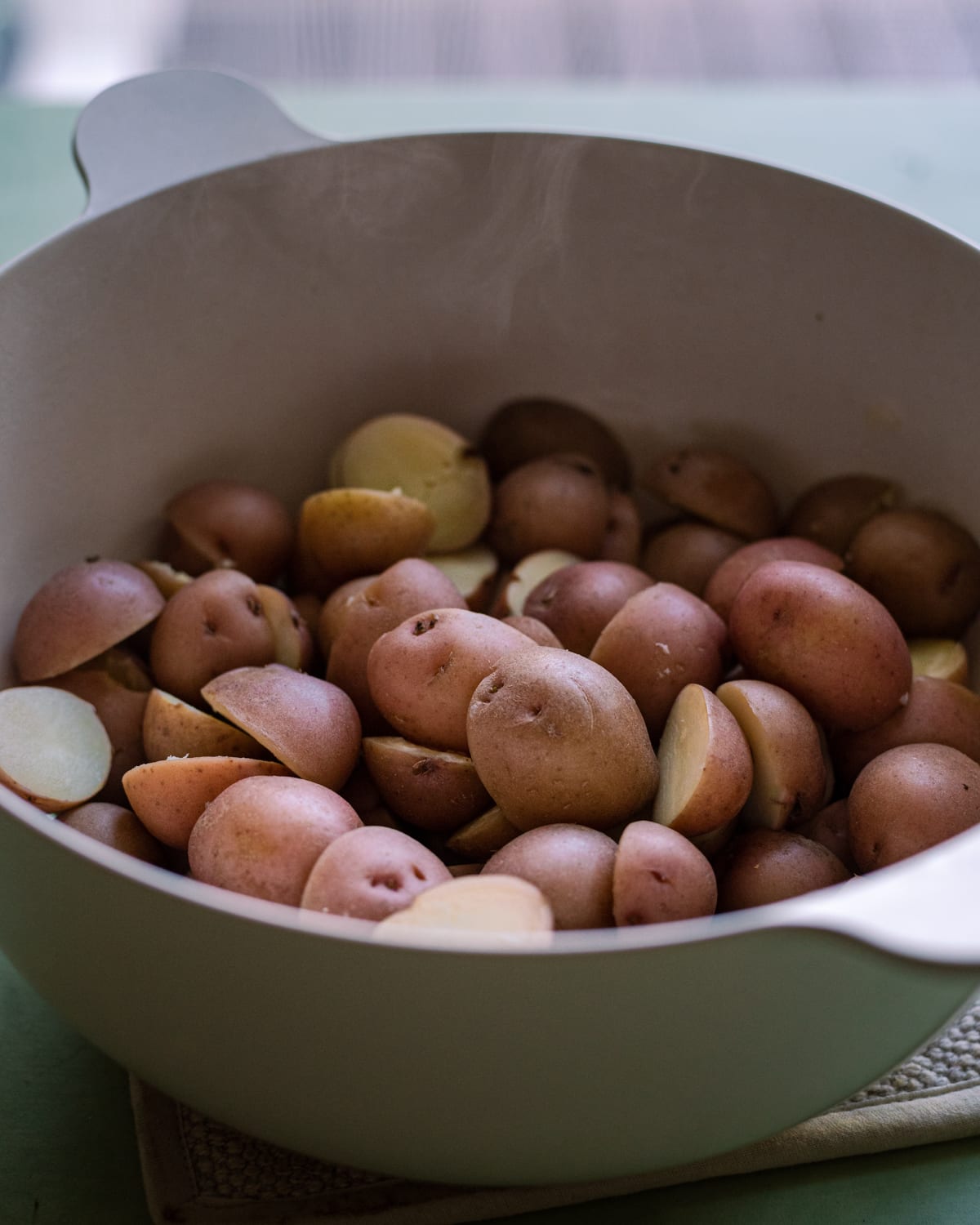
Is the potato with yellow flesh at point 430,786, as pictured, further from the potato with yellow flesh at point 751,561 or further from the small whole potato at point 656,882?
the potato with yellow flesh at point 751,561

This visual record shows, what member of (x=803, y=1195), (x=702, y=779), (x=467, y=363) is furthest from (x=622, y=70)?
(x=803, y=1195)

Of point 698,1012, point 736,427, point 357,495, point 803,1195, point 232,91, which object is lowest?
point 803,1195

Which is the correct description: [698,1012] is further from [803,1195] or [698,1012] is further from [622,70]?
[622,70]

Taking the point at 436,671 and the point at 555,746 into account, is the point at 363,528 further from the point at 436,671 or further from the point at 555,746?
the point at 555,746

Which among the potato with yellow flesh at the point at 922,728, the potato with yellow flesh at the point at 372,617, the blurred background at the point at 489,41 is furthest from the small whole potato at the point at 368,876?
the blurred background at the point at 489,41

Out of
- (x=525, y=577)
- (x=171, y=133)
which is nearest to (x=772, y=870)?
(x=525, y=577)

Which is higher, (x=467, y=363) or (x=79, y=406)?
(x=467, y=363)

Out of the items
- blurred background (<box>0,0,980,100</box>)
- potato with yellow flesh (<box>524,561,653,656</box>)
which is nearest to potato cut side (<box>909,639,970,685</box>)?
potato with yellow flesh (<box>524,561,653,656</box>)
